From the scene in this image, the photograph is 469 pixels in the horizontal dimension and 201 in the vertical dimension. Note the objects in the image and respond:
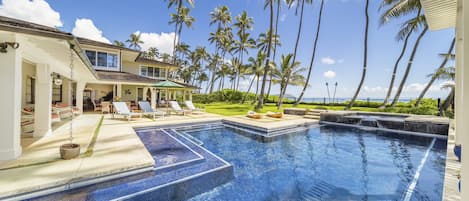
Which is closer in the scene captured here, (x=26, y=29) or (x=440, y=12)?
(x=26, y=29)

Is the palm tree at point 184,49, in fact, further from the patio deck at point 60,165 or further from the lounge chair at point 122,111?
the patio deck at point 60,165

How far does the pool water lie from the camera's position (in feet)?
13.6

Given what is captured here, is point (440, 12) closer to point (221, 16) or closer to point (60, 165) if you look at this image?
point (60, 165)

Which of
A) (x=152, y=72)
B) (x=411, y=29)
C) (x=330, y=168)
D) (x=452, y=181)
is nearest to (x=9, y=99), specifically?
(x=330, y=168)

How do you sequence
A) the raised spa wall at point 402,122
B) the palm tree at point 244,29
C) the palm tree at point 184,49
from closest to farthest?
1. the raised spa wall at point 402,122
2. the palm tree at point 244,29
3. the palm tree at point 184,49

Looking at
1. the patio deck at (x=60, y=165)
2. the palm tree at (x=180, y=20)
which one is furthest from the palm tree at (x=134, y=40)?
the patio deck at (x=60, y=165)

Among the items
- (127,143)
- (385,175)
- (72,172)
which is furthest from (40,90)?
(385,175)

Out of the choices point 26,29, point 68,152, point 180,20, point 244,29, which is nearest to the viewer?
point 26,29

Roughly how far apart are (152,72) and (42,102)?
15.6 m

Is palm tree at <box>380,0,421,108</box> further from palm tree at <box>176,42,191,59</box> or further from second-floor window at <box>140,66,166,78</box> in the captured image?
palm tree at <box>176,42,191,59</box>

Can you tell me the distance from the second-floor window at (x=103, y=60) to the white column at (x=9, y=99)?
46.9 feet

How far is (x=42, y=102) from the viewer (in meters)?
6.80

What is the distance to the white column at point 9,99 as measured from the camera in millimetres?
4172

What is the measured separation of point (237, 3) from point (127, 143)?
30.8 meters
